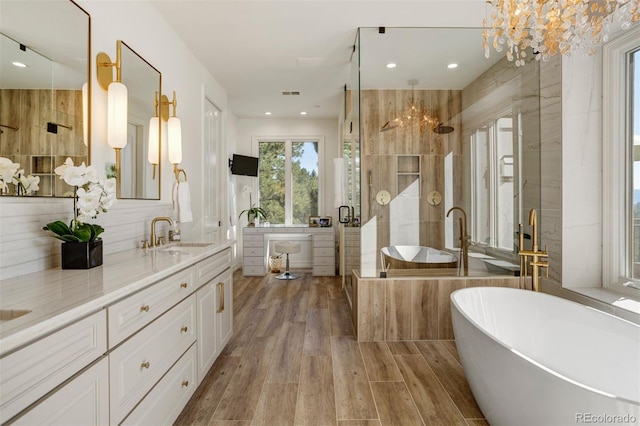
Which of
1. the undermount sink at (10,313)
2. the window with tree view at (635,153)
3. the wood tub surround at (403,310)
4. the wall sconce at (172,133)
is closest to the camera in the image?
the undermount sink at (10,313)

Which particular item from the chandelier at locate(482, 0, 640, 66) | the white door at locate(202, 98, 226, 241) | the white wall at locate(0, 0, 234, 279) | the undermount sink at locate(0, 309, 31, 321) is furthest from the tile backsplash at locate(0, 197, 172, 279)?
the chandelier at locate(482, 0, 640, 66)

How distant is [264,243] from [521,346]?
13.1 feet

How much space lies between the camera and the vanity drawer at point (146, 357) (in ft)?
3.82

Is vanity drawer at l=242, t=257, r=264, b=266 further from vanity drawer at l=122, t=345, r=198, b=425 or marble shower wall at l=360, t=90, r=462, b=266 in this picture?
vanity drawer at l=122, t=345, r=198, b=425

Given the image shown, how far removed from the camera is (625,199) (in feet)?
7.25

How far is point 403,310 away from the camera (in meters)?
2.75

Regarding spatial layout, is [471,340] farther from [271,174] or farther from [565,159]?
[271,174]

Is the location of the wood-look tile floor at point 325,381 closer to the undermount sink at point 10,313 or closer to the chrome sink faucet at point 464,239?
the chrome sink faucet at point 464,239

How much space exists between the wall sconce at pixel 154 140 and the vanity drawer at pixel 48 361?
1.65 meters

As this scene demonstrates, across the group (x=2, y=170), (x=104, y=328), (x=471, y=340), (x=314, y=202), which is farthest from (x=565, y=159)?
(x=314, y=202)

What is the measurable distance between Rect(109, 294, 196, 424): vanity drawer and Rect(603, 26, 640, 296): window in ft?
9.24

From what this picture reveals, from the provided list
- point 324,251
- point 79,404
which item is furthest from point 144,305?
point 324,251

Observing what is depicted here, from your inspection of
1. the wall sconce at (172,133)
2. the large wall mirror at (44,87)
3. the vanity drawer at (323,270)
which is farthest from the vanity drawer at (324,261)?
the large wall mirror at (44,87)

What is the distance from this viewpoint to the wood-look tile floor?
1.77 m
